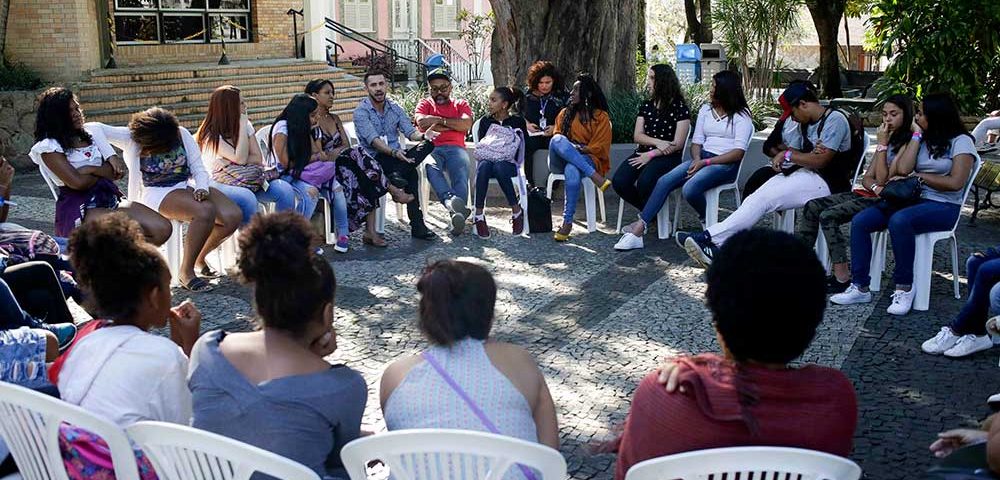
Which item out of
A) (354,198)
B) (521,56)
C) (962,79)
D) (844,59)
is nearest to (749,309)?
(354,198)

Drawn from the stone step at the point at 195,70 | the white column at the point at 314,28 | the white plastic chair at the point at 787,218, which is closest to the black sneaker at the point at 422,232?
the white plastic chair at the point at 787,218

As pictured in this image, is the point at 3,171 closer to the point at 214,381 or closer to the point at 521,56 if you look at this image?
the point at 214,381

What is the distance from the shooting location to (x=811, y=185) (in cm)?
711

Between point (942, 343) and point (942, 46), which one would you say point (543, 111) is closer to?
point (942, 343)

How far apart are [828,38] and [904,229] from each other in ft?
53.6

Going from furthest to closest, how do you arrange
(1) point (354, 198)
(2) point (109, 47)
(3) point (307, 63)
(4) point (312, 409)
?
(3) point (307, 63) → (2) point (109, 47) → (1) point (354, 198) → (4) point (312, 409)

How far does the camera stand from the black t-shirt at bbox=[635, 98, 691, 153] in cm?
851

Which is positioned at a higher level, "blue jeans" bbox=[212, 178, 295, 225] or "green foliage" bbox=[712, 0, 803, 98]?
"green foliage" bbox=[712, 0, 803, 98]

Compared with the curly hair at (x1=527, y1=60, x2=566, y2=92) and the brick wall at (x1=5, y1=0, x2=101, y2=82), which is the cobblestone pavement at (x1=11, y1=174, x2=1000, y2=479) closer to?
the curly hair at (x1=527, y1=60, x2=566, y2=92)

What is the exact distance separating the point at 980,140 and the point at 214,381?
24.3 ft

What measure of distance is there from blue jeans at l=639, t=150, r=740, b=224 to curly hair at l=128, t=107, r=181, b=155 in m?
3.53

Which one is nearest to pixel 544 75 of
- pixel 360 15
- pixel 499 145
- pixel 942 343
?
pixel 499 145

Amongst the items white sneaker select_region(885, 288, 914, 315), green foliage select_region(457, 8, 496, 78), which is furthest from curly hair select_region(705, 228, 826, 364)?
green foliage select_region(457, 8, 496, 78)

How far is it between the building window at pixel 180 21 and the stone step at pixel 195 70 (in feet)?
3.87
